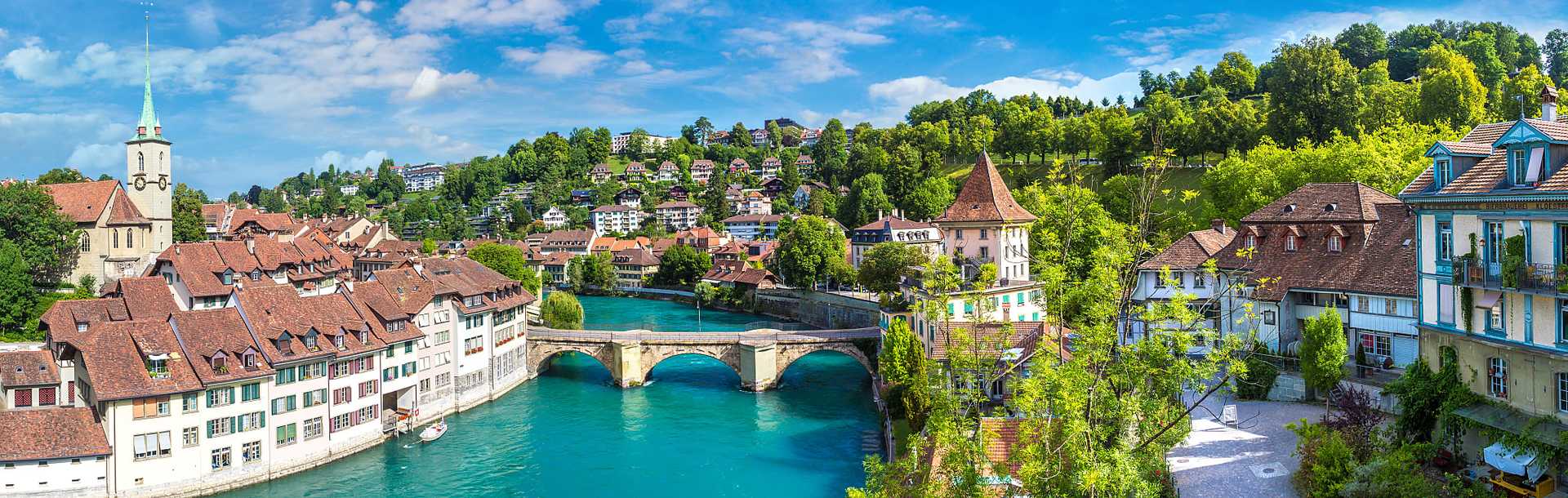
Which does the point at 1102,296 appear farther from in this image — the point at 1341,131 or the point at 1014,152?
the point at 1014,152

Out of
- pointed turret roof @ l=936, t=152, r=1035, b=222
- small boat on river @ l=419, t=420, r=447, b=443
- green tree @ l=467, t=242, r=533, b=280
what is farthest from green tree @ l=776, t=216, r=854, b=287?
small boat on river @ l=419, t=420, r=447, b=443

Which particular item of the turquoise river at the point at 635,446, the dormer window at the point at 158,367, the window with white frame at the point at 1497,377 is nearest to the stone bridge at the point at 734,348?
the turquoise river at the point at 635,446

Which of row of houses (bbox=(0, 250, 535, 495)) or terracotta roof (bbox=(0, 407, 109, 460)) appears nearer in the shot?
terracotta roof (bbox=(0, 407, 109, 460))

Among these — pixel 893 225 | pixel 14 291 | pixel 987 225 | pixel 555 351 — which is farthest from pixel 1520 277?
pixel 893 225

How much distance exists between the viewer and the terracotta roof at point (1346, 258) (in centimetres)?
3041

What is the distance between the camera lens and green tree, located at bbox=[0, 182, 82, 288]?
54.7 meters

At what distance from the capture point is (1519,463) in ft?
62.6

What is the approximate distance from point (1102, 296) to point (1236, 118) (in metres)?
63.0

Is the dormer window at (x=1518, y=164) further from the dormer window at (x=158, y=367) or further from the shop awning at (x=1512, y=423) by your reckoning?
the dormer window at (x=158, y=367)

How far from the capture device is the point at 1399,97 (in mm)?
59844

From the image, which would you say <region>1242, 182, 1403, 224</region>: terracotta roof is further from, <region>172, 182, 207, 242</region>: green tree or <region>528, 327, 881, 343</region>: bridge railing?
<region>172, 182, 207, 242</region>: green tree

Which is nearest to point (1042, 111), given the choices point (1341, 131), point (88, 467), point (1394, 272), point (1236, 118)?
point (1236, 118)

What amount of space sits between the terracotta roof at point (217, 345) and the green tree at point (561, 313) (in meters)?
26.2

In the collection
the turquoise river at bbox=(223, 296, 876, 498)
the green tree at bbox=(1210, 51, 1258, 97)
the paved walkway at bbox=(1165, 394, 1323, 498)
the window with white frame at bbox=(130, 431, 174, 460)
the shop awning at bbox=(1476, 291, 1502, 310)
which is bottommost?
the turquoise river at bbox=(223, 296, 876, 498)
